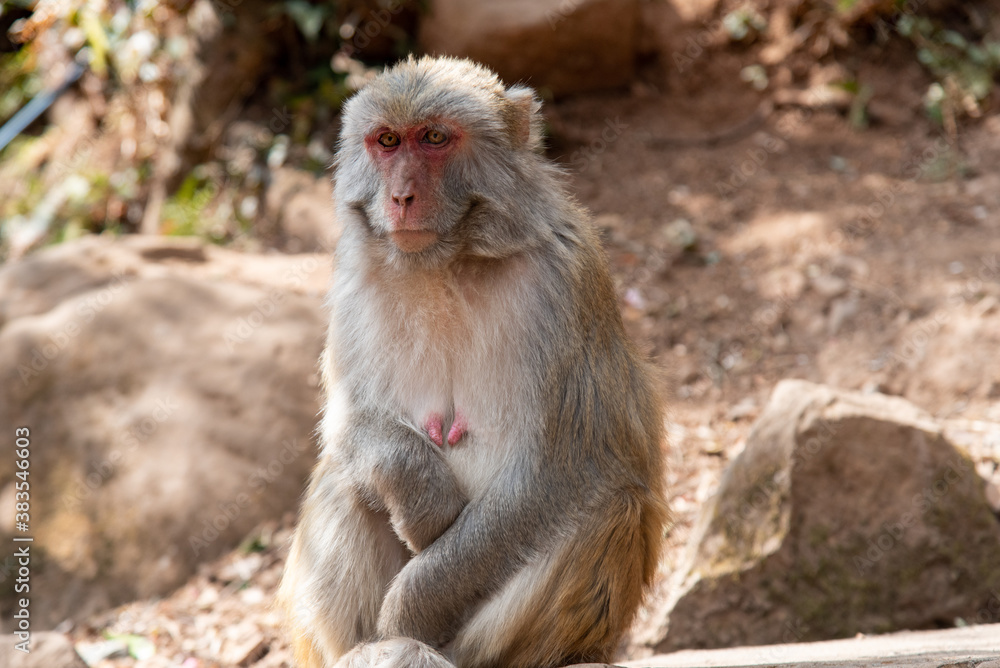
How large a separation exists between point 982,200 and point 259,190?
6328mm

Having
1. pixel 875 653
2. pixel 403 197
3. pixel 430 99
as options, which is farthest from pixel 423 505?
pixel 875 653

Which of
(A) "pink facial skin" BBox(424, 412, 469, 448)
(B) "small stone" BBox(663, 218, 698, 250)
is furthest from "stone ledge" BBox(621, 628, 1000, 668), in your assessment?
(B) "small stone" BBox(663, 218, 698, 250)

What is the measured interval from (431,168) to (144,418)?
3453 mm

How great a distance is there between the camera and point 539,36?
341 inches

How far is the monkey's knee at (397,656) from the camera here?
2992mm

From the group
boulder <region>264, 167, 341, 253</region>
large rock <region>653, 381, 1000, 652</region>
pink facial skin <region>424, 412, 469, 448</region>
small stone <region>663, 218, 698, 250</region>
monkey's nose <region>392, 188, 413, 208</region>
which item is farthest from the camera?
boulder <region>264, 167, 341, 253</region>

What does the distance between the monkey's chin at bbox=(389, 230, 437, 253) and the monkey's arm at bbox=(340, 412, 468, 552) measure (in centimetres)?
65

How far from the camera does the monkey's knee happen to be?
299 cm

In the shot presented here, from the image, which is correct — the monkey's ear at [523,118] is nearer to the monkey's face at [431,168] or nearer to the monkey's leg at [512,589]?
the monkey's face at [431,168]

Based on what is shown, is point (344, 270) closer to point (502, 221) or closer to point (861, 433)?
point (502, 221)

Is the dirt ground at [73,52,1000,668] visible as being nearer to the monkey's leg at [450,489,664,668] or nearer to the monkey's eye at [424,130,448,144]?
the monkey's leg at [450,489,664,668]

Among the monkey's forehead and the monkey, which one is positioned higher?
the monkey's forehead

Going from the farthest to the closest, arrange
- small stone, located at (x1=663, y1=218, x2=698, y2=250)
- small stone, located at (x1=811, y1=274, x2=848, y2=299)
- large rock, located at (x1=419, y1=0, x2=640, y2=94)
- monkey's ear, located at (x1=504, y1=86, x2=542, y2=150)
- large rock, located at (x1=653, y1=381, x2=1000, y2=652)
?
large rock, located at (x1=419, y1=0, x2=640, y2=94), small stone, located at (x1=663, y1=218, x2=698, y2=250), small stone, located at (x1=811, y1=274, x2=848, y2=299), large rock, located at (x1=653, y1=381, x2=1000, y2=652), monkey's ear, located at (x1=504, y1=86, x2=542, y2=150)

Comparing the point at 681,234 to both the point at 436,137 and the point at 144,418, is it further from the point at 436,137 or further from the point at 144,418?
the point at 436,137
